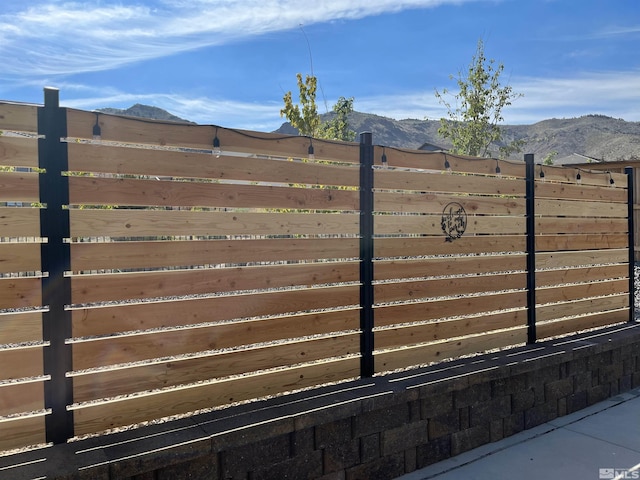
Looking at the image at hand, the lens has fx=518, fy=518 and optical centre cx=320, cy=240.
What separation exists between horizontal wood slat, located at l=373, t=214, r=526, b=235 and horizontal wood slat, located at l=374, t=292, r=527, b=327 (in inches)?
21.9

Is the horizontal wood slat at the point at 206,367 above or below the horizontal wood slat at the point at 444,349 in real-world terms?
above

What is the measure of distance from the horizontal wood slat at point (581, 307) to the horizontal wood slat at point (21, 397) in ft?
13.7

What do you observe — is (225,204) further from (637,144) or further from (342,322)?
(637,144)

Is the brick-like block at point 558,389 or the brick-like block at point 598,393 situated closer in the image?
the brick-like block at point 558,389

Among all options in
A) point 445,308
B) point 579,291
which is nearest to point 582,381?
point 579,291

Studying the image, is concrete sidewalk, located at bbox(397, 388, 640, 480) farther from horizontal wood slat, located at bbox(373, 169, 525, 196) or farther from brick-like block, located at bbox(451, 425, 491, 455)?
horizontal wood slat, located at bbox(373, 169, 525, 196)

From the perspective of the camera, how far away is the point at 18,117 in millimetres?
2539

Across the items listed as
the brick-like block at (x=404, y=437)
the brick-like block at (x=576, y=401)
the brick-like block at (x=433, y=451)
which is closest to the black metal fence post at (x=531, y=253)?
the brick-like block at (x=576, y=401)

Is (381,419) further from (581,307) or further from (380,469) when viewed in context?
(581,307)

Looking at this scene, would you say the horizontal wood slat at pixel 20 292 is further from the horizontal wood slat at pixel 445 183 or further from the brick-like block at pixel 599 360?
the brick-like block at pixel 599 360

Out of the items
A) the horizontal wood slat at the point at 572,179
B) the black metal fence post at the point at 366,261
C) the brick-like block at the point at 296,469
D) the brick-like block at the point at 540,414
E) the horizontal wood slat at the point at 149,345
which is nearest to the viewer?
the horizontal wood slat at the point at 149,345

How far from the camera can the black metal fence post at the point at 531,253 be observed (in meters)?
4.82

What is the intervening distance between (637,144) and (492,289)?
64408 mm

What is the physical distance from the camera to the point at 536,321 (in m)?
4.91
